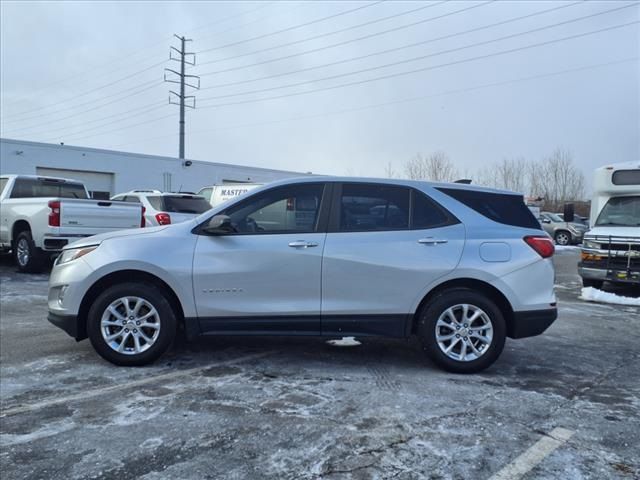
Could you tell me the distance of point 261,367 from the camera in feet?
16.0

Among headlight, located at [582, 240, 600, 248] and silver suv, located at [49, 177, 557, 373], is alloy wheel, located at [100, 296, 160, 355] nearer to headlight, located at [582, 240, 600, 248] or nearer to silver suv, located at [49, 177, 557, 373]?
silver suv, located at [49, 177, 557, 373]

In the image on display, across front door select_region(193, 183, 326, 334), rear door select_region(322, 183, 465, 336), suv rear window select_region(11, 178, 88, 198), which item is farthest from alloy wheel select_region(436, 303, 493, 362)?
suv rear window select_region(11, 178, 88, 198)

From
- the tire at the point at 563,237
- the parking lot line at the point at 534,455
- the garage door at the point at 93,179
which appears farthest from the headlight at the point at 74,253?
the tire at the point at 563,237

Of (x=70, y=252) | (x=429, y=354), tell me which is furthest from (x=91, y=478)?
(x=429, y=354)

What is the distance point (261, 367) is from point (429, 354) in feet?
5.16

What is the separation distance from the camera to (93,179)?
24.0m

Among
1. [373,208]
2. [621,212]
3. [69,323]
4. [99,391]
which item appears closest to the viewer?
[99,391]

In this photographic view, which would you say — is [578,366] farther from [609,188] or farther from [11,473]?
[609,188]

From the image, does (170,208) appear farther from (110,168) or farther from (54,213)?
(110,168)

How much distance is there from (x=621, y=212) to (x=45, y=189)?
40.7ft

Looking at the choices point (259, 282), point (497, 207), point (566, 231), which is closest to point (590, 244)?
point (497, 207)

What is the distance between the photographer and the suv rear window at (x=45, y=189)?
1119cm

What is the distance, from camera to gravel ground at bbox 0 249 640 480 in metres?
3.10

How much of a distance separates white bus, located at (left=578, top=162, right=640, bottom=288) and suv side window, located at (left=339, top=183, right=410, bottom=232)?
22.8 feet
